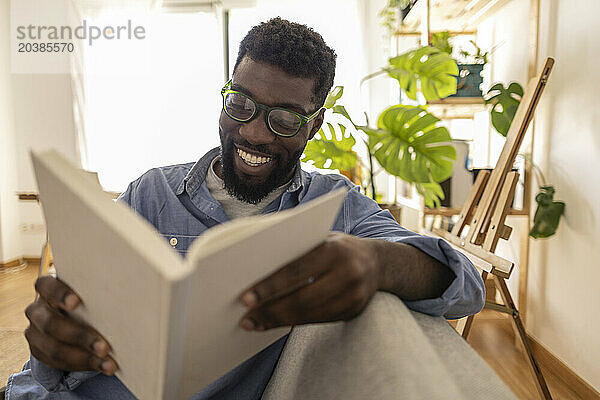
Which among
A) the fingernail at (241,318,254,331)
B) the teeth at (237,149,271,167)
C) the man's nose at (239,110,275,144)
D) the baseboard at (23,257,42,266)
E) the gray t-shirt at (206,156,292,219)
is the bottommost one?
the baseboard at (23,257,42,266)

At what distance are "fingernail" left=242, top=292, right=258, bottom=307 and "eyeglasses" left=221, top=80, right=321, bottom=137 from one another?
64 cm

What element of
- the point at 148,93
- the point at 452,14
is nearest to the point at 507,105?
the point at 452,14

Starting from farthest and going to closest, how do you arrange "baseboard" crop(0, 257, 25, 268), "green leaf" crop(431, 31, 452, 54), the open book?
"baseboard" crop(0, 257, 25, 268) → "green leaf" crop(431, 31, 452, 54) → the open book

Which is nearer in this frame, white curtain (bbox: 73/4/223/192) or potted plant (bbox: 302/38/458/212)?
potted plant (bbox: 302/38/458/212)

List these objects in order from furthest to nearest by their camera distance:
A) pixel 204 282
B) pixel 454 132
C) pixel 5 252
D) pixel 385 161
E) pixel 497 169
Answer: pixel 5 252
pixel 454 132
pixel 385 161
pixel 497 169
pixel 204 282

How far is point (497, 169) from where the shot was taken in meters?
2.03

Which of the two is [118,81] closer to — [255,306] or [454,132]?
[454,132]

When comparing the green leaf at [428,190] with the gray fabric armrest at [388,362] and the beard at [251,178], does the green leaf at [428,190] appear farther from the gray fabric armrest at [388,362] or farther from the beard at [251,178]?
the gray fabric armrest at [388,362]

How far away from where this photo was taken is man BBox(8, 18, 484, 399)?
1.85ft

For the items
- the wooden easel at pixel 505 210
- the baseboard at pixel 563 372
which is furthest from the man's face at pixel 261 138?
the baseboard at pixel 563 372

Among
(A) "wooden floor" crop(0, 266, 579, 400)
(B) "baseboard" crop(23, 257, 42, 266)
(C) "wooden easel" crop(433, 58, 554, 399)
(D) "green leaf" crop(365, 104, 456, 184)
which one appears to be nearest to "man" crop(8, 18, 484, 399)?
(C) "wooden easel" crop(433, 58, 554, 399)

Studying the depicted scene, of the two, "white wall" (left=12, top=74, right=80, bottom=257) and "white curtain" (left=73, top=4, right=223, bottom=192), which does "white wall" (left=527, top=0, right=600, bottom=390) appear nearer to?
"white curtain" (left=73, top=4, right=223, bottom=192)

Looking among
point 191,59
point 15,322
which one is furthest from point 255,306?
point 191,59

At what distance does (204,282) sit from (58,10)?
4.64 meters
